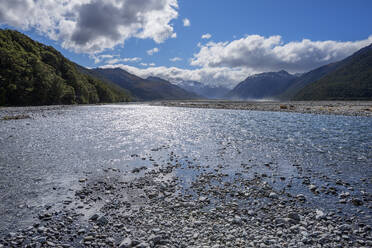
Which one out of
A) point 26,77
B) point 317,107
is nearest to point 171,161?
point 317,107

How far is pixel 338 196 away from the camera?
944 cm

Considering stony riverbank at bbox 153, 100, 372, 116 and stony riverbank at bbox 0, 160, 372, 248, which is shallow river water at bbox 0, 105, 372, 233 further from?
stony riverbank at bbox 153, 100, 372, 116

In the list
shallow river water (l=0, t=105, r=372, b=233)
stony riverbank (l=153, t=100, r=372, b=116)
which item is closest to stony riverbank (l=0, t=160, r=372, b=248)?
shallow river water (l=0, t=105, r=372, b=233)

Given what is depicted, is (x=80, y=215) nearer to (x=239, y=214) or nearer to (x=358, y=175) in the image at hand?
(x=239, y=214)

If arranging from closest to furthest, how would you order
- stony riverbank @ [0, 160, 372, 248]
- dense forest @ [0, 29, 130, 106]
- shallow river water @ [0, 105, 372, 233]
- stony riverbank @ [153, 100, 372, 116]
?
stony riverbank @ [0, 160, 372, 248]
shallow river water @ [0, 105, 372, 233]
stony riverbank @ [153, 100, 372, 116]
dense forest @ [0, 29, 130, 106]

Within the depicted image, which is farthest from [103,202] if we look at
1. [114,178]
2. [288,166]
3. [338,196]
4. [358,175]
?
[358,175]

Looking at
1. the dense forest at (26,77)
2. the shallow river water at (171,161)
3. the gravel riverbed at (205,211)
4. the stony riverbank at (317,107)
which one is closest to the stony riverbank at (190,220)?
the gravel riverbed at (205,211)

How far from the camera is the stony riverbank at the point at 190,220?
20.7 ft

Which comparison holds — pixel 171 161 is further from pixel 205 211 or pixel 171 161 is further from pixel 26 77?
pixel 26 77

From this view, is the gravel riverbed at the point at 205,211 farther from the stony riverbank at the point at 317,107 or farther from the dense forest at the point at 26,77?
the dense forest at the point at 26,77

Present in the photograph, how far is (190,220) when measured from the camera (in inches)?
298

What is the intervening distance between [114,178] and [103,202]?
2982mm

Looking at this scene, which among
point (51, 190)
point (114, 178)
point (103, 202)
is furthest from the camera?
point (114, 178)

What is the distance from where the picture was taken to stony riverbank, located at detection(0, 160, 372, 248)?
6309mm
